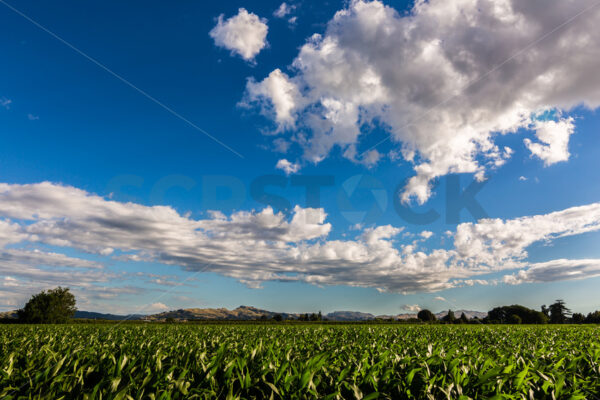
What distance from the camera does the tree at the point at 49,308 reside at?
97688 millimetres

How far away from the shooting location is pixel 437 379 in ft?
15.7

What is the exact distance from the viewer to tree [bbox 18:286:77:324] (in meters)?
97.7

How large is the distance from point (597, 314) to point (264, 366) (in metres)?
181

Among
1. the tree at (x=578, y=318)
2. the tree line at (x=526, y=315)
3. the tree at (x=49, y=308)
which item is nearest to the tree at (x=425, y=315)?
the tree line at (x=526, y=315)

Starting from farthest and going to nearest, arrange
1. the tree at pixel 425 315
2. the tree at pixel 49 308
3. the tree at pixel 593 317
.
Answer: the tree at pixel 425 315, the tree at pixel 593 317, the tree at pixel 49 308

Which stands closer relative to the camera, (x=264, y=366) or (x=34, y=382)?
(x=34, y=382)

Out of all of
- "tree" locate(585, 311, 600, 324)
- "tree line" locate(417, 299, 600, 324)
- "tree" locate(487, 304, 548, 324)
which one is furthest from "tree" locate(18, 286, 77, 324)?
"tree" locate(585, 311, 600, 324)

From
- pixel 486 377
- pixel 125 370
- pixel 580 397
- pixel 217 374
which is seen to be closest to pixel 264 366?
pixel 217 374

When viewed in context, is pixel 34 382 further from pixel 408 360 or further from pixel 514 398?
pixel 514 398

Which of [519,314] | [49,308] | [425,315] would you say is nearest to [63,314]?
[49,308]

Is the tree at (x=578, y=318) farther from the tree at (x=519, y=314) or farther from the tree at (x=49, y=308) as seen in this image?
the tree at (x=49, y=308)

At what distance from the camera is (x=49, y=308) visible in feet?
338

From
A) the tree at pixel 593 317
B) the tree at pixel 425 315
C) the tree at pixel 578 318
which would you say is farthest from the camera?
the tree at pixel 425 315

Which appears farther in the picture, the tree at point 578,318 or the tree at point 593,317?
the tree at point 578,318
